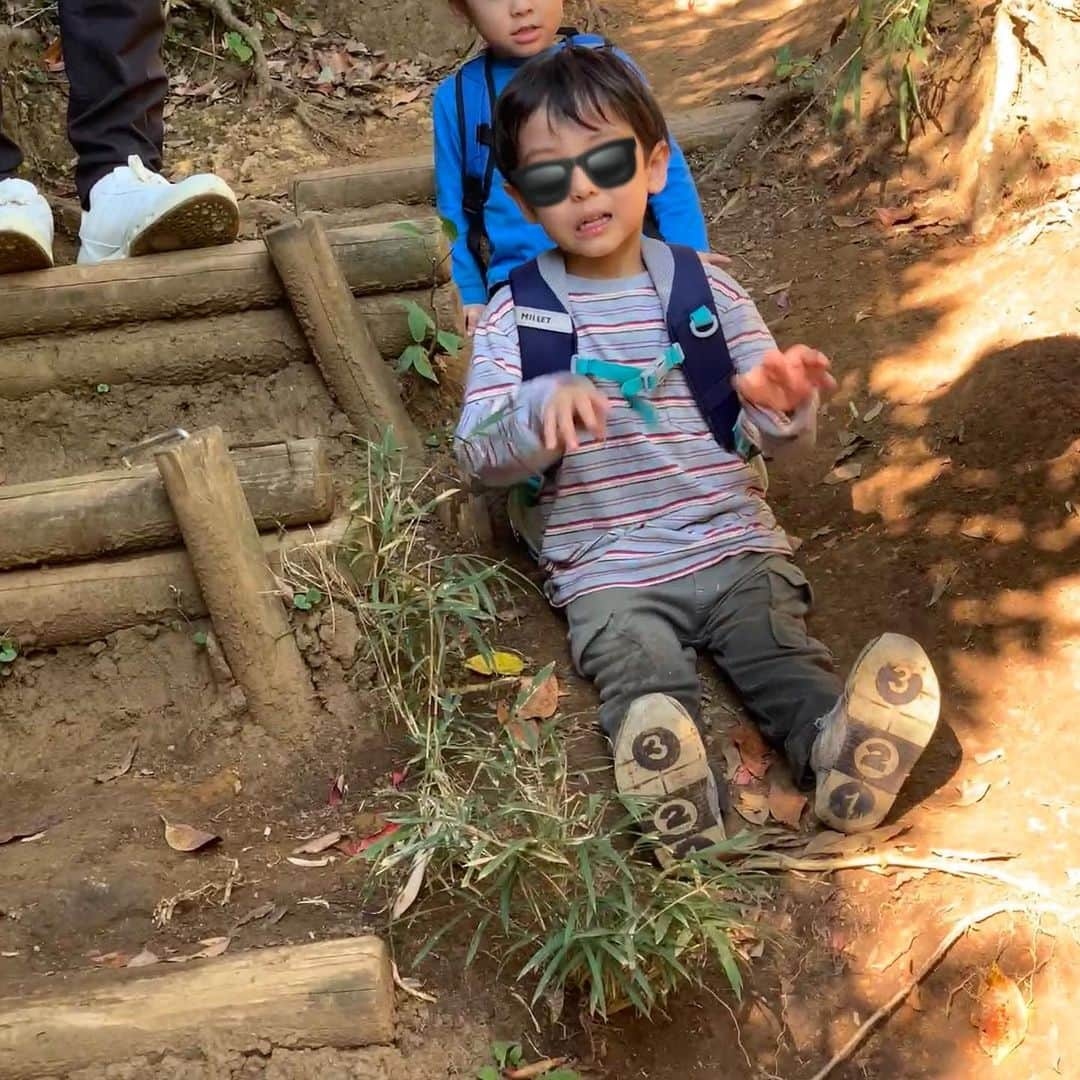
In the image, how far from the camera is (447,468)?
119 inches

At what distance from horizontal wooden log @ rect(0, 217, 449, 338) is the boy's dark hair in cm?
53

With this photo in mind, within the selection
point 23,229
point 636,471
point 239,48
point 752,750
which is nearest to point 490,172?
point 636,471

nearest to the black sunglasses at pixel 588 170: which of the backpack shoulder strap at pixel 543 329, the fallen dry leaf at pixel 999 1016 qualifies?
the backpack shoulder strap at pixel 543 329

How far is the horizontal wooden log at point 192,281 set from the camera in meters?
2.93

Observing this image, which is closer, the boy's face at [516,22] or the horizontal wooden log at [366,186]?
the boy's face at [516,22]

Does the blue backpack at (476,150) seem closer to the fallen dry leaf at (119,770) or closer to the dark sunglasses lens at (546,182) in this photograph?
the dark sunglasses lens at (546,182)

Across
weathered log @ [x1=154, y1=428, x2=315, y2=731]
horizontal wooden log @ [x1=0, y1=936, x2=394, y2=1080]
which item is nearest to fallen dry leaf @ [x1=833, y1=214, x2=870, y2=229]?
weathered log @ [x1=154, y1=428, x2=315, y2=731]

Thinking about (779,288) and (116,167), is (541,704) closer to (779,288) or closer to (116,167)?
(116,167)

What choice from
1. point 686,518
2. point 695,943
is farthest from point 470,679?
point 695,943

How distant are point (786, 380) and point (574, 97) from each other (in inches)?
29.5

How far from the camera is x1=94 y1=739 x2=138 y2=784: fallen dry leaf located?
2441 mm

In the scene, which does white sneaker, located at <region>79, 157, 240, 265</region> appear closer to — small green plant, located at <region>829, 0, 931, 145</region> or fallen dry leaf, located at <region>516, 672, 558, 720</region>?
fallen dry leaf, located at <region>516, 672, 558, 720</region>

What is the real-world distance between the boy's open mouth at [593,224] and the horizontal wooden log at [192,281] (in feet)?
1.97

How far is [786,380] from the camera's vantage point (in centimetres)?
233
